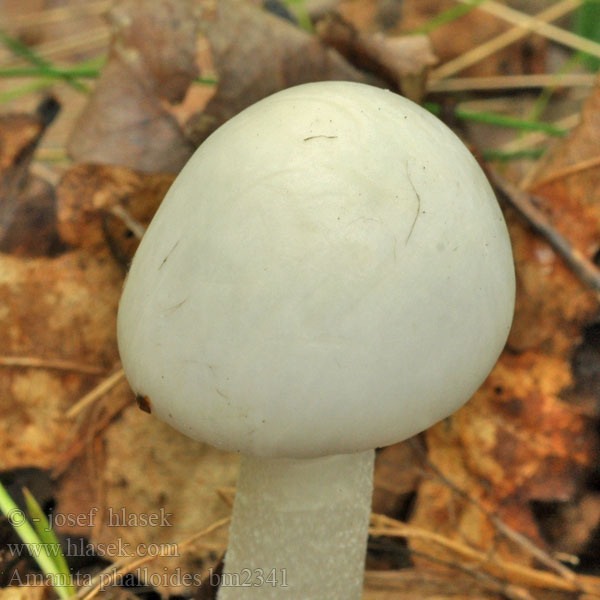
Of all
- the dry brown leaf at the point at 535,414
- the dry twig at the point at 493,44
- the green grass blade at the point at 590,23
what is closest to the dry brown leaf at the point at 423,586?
the dry brown leaf at the point at 535,414

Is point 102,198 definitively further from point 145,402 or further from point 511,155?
point 511,155

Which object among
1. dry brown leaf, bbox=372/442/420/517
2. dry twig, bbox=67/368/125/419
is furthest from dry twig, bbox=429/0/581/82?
dry twig, bbox=67/368/125/419

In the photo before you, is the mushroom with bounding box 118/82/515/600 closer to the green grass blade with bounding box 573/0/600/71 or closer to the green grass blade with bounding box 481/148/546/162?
the green grass blade with bounding box 481/148/546/162

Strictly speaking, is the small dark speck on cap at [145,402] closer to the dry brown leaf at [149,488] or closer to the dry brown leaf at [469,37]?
the dry brown leaf at [149,488]

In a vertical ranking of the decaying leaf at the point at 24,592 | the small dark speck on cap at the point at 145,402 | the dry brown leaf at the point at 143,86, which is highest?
the dry brown leaf at the point at 143,86

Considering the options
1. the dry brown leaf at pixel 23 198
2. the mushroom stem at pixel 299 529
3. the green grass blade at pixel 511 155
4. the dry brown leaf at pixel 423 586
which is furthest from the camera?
the green grass blade at pixel 511 155

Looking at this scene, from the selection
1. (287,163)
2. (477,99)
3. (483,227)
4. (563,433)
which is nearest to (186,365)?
(287,163)
